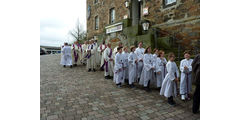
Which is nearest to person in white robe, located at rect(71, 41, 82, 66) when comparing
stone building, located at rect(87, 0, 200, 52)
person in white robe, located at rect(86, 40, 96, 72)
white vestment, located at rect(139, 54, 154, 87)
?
person in white robe, located at rect(86, 40, 96, 72)

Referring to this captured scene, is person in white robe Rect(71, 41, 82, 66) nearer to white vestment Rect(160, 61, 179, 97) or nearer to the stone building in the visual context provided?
the stone building

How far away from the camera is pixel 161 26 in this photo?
10.8 meters

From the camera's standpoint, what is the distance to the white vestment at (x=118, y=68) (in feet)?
19.9

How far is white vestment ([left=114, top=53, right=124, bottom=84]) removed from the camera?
6077 millimetres

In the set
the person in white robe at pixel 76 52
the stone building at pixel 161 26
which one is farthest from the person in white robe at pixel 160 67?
the person in white robe at pixel 76 52

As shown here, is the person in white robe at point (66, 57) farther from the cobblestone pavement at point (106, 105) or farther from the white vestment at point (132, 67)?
the white vestment at point (132, 67)

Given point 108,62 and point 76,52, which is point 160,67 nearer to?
point 108,62

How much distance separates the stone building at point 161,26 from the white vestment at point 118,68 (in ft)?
10.5

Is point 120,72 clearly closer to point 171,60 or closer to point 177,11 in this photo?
point 171,60

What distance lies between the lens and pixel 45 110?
374 cm

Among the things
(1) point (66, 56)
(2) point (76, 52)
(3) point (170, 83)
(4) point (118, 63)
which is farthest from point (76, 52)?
(3) point (170, 83)

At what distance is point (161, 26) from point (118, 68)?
20.6 feet

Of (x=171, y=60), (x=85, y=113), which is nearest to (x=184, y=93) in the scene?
(x=171, y=60)

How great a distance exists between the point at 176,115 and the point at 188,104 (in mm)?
950
